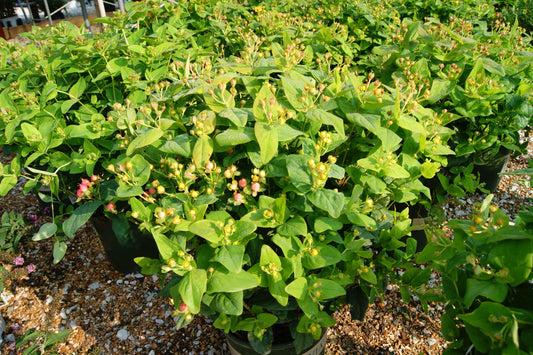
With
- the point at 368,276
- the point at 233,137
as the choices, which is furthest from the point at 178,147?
the point at 368,276

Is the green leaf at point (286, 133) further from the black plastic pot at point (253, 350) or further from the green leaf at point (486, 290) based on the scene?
the black plastic pot at point (253, 350)

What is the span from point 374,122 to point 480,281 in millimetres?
624

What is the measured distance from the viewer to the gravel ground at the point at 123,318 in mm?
2123

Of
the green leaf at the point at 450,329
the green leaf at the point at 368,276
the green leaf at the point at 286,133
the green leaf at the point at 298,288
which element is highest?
the green leaf at the point at 286,133

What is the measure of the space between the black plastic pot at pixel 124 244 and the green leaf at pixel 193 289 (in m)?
1.16

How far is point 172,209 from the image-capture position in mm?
1183

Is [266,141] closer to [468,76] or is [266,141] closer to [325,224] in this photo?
[325,224]

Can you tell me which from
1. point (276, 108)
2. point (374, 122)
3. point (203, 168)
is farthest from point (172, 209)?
point (374, 122)

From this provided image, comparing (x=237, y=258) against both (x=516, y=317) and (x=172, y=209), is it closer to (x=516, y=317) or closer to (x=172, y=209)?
(x=172, y=209)

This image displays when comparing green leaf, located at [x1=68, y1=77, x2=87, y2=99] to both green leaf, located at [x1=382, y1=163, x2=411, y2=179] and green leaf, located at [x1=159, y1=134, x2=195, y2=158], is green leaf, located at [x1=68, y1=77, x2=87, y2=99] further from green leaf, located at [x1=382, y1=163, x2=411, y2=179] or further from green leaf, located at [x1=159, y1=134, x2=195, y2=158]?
green leaf, located at [x1=382, y1=163, x2=411, y2=179]

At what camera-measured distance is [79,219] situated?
5.04 feet

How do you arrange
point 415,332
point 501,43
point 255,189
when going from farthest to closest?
point 501,43 < point 415,332 < point 255,189

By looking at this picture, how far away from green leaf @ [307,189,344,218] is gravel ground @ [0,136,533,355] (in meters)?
1.31

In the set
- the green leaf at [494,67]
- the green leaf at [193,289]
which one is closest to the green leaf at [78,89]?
the green leaf at [193,289]
